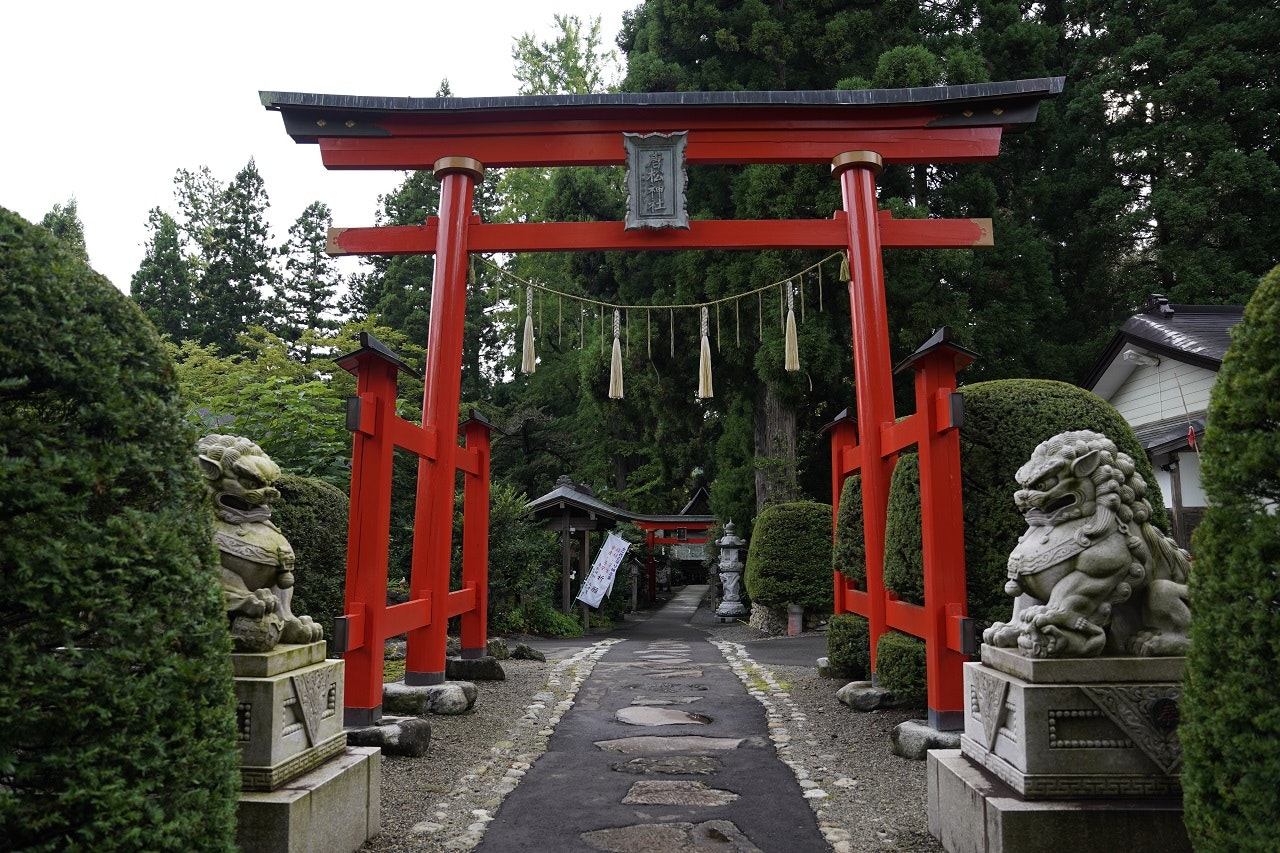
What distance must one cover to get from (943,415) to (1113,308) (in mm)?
14181

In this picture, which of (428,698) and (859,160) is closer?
(428,698)

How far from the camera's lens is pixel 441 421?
6.40m

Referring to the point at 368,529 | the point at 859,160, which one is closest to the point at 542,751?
the point at 368,529

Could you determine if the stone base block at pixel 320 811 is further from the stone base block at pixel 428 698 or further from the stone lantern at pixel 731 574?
the stone lantern at pixel 731 574

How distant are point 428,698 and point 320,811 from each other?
128 inches

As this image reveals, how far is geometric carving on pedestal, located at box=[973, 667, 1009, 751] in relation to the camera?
298cm

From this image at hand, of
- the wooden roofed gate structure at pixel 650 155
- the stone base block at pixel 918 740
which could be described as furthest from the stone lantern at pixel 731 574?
the stone base block at pixel 918 740

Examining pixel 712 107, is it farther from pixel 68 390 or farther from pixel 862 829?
pixel 68 390

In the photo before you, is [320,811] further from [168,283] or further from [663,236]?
[168,283]

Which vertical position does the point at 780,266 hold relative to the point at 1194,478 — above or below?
above

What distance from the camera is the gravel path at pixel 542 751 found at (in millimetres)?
3592

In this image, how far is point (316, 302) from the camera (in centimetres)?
2869

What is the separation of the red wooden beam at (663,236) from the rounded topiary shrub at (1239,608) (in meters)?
5.04

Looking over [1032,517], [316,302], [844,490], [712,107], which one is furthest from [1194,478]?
[316,302]
